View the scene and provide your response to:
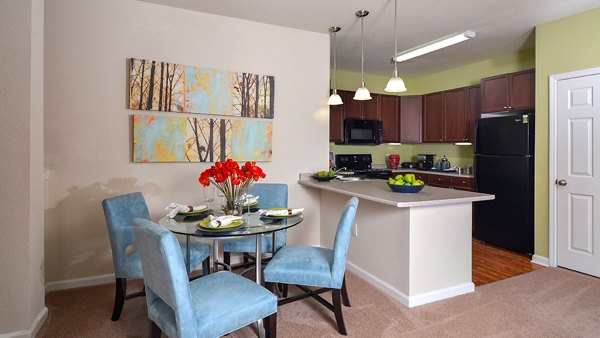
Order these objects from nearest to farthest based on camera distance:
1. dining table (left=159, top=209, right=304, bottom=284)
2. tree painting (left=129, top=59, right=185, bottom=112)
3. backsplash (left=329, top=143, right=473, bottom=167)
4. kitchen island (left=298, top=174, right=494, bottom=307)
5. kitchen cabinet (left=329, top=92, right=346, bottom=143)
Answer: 1. dining table (left=159, top=209, right=304, bottom=284)
2. kitchen island (left=298, top=174, right=494, bottom=307)
3. tree painting (left=129, top=59, right=185, bottom=112)
4. kitchen cabinet (left=329, top=92, right=346, bottom=143)
5. backsplash (left=329, top=143, right=473, bottom=167)

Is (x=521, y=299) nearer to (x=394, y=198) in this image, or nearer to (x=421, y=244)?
(x=421, y=244)

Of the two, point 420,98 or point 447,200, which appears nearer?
point 447,200

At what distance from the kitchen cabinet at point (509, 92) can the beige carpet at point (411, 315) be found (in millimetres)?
2127

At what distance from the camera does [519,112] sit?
4.08m

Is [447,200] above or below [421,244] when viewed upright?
above

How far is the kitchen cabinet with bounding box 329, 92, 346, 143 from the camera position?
5.05 meters

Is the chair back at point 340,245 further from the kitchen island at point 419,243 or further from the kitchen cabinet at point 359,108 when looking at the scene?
the kitchen cabinet at point 359,108

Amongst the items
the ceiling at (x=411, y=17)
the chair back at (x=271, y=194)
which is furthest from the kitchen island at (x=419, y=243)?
the ceiling at (x=411, y=17)

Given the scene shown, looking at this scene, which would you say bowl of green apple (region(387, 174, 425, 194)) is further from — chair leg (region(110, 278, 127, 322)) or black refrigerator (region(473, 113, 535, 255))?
chair leg (region(110, 278, 127, 322))

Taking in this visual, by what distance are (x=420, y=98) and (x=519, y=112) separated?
A: 1.83m

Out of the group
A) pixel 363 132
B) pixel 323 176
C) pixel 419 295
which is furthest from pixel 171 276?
pixel 363 132

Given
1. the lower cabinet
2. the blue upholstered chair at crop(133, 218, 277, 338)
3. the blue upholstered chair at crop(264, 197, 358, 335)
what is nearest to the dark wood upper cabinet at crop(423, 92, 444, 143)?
the lower cabinet

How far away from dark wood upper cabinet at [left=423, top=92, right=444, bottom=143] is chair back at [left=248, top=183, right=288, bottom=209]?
3.45 m

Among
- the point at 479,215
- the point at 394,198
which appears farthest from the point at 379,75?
the point at 394,198
